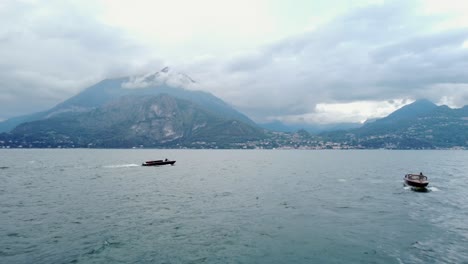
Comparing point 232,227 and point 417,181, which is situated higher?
point 417,181

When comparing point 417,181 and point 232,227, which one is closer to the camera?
point 232,227

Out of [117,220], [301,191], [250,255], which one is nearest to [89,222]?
[117,220]

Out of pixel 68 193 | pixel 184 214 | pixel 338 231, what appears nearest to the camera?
pixel 338 231

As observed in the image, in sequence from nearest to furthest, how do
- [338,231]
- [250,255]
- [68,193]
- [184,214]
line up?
1. [250,255]
2. [338,231]
3. [184,214]
4. [68,193]

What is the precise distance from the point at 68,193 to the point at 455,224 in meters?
76.6

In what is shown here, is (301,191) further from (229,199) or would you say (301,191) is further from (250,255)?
(250,255)

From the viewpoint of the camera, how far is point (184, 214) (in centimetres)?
5306

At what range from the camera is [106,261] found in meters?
31.9

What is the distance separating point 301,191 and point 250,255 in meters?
49.0

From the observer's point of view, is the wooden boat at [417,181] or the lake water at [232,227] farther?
the wooden boat at [417,181]

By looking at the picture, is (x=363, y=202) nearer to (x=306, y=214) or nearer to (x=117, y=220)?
(x=306, y=214)

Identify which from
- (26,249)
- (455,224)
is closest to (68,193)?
(26,249)

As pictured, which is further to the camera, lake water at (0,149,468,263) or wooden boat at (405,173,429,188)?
wooden boat at (405,173,429,188)

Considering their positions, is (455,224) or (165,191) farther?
(165,191)
